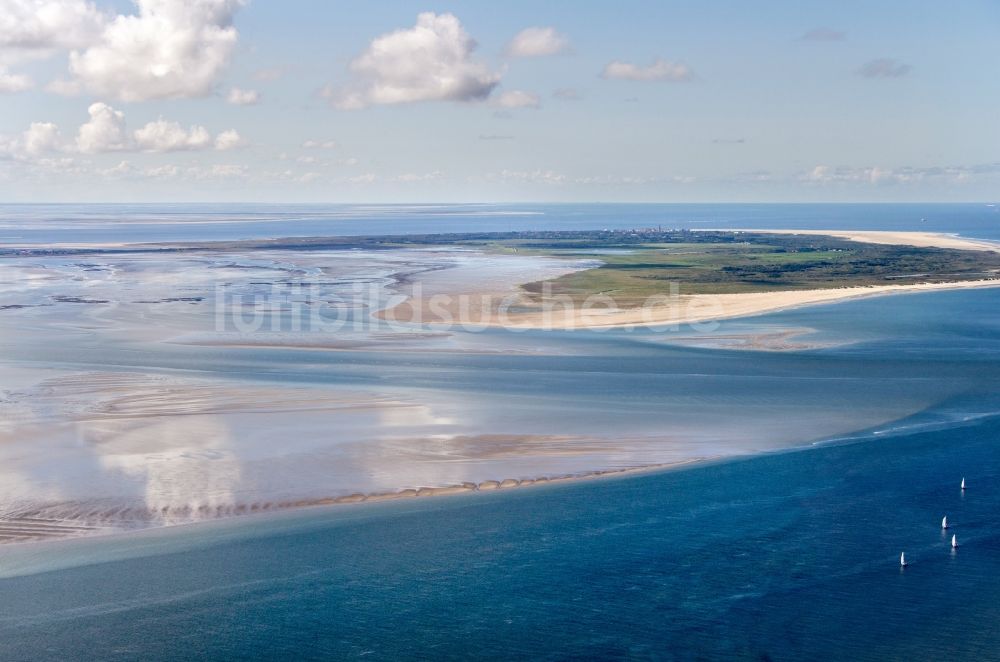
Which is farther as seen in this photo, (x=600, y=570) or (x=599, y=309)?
(x=599, y=309)

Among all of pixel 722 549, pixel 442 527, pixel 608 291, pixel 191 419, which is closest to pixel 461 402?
pixel 191 419

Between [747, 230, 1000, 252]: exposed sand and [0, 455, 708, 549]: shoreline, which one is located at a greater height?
[747, 230, 1000, 252]: exposed sand

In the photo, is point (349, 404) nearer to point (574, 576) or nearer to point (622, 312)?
point (574, 576)

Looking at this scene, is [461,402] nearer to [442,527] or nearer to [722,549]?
[442,527]

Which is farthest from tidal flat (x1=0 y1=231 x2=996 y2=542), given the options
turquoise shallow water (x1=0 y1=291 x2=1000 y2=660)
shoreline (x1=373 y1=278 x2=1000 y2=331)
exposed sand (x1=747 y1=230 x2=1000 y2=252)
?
exposed sand (x1=747 y1=230 x2=1000 y2=252)

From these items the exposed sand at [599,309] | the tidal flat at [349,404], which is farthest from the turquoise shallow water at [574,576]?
the exposed sand at [599,309]

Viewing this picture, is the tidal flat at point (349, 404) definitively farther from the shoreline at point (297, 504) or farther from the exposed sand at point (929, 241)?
the exposed sand at point (929, 241)

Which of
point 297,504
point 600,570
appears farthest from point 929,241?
point 600,570

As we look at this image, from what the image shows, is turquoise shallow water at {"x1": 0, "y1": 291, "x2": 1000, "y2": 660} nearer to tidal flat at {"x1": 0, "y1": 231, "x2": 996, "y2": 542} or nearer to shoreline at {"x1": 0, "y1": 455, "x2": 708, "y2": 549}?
shoreline at {"x1": 0, "y1": 455, "x2": 708, "y2": 549}

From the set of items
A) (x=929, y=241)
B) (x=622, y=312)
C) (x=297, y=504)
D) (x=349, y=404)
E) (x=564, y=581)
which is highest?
(x=929, y=241)

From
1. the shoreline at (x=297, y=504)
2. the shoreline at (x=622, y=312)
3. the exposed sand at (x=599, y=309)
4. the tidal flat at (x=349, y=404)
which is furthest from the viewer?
the exposed sand at (x=599, y=309)

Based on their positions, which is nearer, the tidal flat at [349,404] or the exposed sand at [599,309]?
the tidal flat at [349,404]
